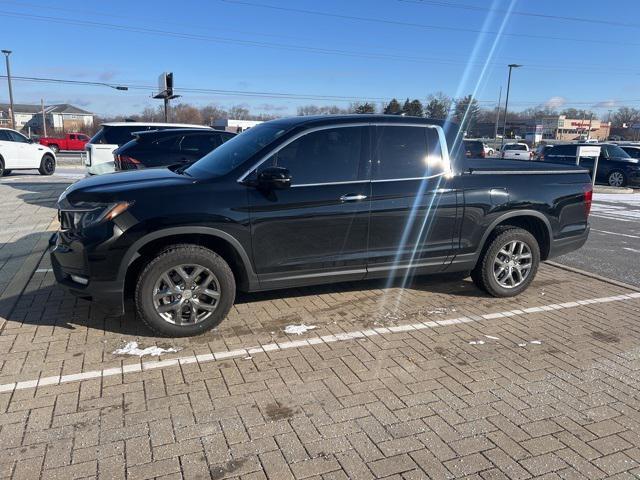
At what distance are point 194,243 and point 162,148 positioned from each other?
5.72 meters

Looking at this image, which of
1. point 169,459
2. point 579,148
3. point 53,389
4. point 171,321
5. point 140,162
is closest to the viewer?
point 169,459

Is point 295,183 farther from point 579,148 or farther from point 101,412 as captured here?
point 579,148

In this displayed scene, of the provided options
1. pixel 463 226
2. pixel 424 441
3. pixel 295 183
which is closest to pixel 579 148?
pixel 463 226

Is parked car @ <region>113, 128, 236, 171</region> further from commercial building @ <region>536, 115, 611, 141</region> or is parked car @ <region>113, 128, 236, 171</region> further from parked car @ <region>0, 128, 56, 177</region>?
commercial building @ <region>536, 115, 611, 141</region>

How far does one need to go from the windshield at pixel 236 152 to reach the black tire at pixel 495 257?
2.53m

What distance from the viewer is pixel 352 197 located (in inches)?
180

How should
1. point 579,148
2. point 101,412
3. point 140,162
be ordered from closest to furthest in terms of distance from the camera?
1. point 101,412
2. point 140,162
3. point 579,148

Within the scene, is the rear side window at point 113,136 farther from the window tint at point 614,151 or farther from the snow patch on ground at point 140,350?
the window tint at point 614,151

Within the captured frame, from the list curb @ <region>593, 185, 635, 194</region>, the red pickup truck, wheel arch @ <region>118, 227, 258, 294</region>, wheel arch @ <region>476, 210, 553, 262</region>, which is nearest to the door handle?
wheel arch @ <region>118, 227, 258, 294</region>

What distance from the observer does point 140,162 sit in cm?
908

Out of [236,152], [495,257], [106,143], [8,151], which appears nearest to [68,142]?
[8,151]

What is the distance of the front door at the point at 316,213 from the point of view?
4.36 metres

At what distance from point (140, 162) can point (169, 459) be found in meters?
7.28

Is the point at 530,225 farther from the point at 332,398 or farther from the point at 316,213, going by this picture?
the point at 332,398
